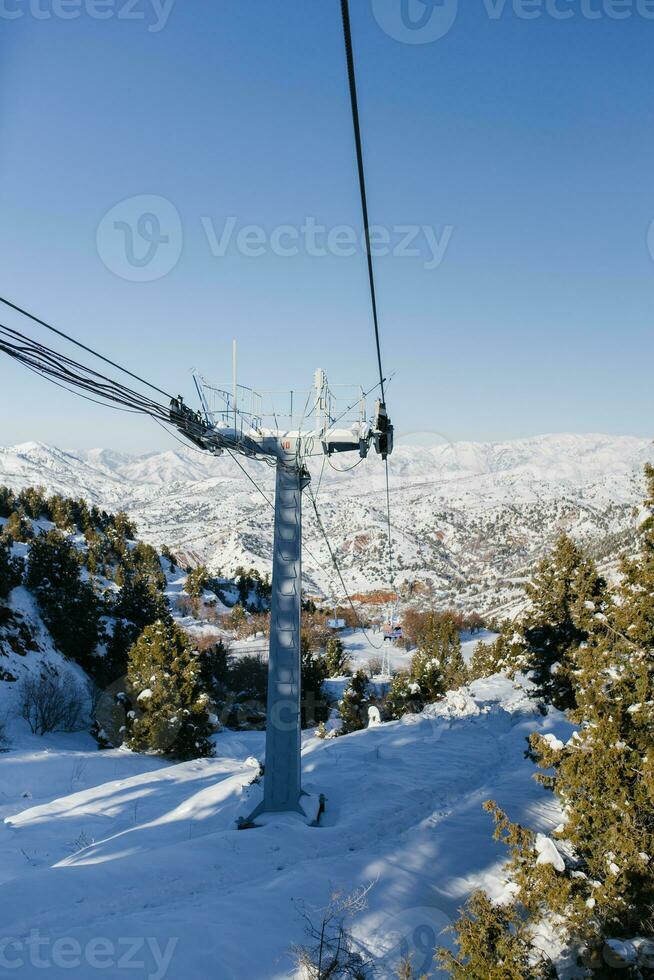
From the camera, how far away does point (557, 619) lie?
23.9m

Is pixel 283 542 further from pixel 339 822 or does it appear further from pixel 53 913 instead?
pixel 53 913

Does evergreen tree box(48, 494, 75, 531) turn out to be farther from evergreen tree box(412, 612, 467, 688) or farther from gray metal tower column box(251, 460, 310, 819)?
gray metal tower column box(251, 460, 310, 819)

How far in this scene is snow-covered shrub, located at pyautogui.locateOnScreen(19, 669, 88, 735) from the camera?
30.5 metres

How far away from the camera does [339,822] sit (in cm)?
1052

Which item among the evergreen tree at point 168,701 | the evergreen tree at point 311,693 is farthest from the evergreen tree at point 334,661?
the evergreen tree at point 168,701

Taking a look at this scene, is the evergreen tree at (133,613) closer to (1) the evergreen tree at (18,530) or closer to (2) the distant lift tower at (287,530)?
(1) the evergreen tree at (18,530)

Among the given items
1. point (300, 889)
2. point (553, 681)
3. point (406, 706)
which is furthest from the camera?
point (406, 706)

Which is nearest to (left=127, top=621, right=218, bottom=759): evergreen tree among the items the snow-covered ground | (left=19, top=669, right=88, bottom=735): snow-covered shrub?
the snow-covered ground

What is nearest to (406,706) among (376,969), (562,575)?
(562,575)

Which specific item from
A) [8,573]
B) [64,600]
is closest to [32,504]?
[8,573]

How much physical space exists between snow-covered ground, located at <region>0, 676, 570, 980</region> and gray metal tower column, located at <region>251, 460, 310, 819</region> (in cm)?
62

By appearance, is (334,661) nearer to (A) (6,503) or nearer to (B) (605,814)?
(B) (605,814)

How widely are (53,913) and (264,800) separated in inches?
176

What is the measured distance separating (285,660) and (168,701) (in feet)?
57.3
